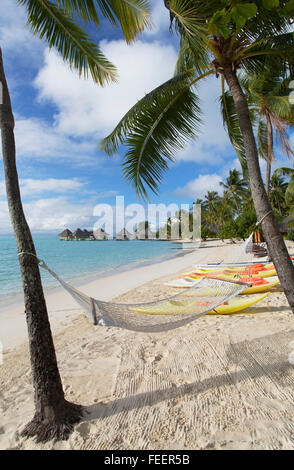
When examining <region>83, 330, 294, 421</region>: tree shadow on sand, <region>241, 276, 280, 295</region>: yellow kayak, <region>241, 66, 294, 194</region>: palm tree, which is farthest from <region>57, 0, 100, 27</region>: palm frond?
<region>241, 276, 280, 295</region>: yellow kayak

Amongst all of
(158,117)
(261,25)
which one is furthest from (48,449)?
(261,25)

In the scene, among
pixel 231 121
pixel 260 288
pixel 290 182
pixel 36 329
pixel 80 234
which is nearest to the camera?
pixel 36 329

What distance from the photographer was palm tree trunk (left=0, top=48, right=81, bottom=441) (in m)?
1.72

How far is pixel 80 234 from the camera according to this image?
221 feet

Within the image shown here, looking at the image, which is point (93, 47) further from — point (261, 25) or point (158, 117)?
point (261, 25)

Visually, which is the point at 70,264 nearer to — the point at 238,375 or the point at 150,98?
the point at 150,98

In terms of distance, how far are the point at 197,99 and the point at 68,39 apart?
1643mm

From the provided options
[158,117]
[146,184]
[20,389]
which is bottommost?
[20,389]

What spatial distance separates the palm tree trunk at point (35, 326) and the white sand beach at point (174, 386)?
0.12 m

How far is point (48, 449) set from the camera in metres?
1.58

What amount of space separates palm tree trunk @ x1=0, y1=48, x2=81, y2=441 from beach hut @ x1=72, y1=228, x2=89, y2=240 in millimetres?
67396

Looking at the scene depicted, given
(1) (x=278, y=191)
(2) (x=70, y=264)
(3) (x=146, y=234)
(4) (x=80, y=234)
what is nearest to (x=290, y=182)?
(1) (x=278, y=191)

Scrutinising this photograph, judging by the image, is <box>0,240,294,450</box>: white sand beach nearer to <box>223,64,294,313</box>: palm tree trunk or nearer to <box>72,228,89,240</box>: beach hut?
<box>223,64,294,313</box>: palm tree trunk

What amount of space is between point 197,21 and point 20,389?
368 centimetres
